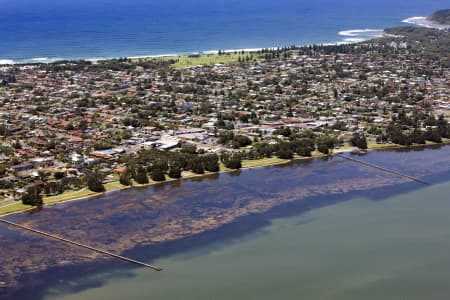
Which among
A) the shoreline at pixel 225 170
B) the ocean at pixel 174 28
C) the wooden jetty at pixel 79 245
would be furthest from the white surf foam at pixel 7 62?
the wooden jetty at pixel 79 245

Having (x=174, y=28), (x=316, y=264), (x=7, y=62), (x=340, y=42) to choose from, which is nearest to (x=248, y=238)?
(x=316, y=264)

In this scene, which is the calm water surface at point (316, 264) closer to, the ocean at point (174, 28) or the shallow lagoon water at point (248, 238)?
the shallow lagoon water at point (248, 238)

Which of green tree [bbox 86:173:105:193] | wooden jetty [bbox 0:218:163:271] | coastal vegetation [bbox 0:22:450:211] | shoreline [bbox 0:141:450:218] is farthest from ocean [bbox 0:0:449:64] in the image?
wooden jetty [bbox 0:218:163:271]

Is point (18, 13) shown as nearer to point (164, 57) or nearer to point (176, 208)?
point (164, 57)

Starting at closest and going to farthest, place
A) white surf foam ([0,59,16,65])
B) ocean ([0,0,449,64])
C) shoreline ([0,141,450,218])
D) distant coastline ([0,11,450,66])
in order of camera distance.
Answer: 1. shoreline ([0,141,450,218])
2. white surf foam ([0,59,16,65])
3. distant coastline ([0,11,450,66])
4. ocean ([0,0,449,64])

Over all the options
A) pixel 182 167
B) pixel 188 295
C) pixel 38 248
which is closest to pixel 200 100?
pixel 182 167

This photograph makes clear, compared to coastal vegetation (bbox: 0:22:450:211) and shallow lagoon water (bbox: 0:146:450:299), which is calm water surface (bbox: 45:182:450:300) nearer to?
shallow lagoon water (bbox: 0:146:450:299)
